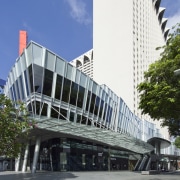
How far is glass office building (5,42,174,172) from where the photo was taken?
96.0ft

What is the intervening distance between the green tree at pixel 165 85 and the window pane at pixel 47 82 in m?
14.3

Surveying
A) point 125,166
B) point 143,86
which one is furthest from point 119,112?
point 143,86

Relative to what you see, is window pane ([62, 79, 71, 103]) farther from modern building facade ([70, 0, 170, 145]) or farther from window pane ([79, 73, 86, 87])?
modern building facade ([70, 0, 170, 145])

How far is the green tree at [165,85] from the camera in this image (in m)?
15.7

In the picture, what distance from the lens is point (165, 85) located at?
1606 cm

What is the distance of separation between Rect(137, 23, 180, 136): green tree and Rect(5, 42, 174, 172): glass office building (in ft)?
35.7

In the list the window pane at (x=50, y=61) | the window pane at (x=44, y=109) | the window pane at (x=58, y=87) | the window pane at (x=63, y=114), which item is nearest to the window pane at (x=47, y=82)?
the window pane at (x=50, y=61)

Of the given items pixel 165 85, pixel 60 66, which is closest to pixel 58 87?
pixel 60 66

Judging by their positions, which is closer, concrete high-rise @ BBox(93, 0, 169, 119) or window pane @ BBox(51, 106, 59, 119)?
window pane @ BBox(51, 106, 59, 119)

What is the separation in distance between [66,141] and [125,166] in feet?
69.7

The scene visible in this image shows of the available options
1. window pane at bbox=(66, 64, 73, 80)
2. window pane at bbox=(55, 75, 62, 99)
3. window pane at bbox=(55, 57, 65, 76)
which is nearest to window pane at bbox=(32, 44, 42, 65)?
window pane at bbox=(55, 57, 65, 76)

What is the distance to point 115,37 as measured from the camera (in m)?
111

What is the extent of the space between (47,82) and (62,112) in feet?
13.4

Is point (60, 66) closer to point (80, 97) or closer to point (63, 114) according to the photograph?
point (80, 97)
